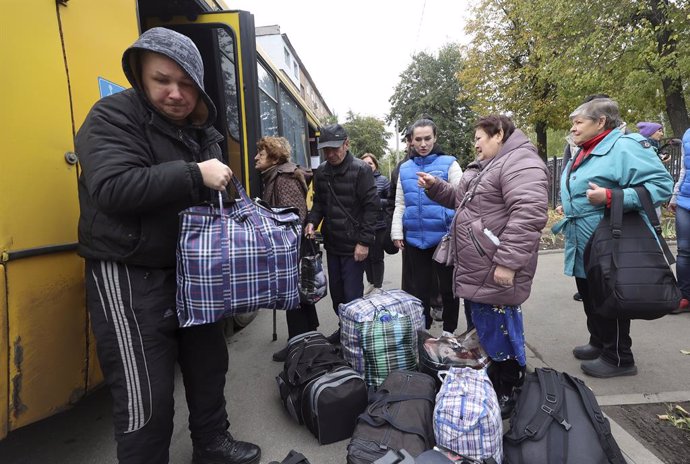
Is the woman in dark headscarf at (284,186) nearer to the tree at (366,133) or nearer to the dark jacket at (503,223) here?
the dark jacket at (503,223)

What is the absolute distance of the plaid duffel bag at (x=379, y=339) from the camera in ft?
8.89

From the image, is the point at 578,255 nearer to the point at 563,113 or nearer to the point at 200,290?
the point at 200,290

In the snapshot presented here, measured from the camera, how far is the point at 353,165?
11.1 ft

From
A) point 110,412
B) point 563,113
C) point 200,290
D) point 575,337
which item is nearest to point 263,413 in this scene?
point 110,412

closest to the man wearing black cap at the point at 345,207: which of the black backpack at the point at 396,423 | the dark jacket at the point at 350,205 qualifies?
the dark jacket at the point at 350,205

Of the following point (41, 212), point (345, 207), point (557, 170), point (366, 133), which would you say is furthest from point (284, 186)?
point (366, 133)

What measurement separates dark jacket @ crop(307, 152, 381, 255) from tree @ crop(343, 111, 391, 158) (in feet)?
129

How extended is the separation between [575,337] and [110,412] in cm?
385

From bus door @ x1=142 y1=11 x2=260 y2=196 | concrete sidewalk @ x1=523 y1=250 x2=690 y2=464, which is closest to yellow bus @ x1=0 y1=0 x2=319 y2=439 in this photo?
bus door @ x1=142 y1=11 x2=260 y2=196

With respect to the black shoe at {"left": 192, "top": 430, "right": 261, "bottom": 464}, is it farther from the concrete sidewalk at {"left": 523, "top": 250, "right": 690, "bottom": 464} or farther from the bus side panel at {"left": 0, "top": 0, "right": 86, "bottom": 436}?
the concrete sidewalk at {"left": 523, "top": 250, "right": 690, "bottom": 464}

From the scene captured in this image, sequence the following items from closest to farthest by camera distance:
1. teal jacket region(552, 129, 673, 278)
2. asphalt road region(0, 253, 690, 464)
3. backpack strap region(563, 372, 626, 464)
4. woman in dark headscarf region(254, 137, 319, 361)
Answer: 1. backpack strap region(563, 372, 626, 464)
2. asphalt road region(0, 253, 690, 464)
3. teal jacket region(552, 129, 673, 278)
4. woman in dark headscarf region(254, 137, 319, 361)

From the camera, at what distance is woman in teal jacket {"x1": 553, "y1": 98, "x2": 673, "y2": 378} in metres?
2.48

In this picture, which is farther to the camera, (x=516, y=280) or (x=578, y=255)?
(x=578, y=255)

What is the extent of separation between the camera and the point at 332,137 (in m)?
3.26
